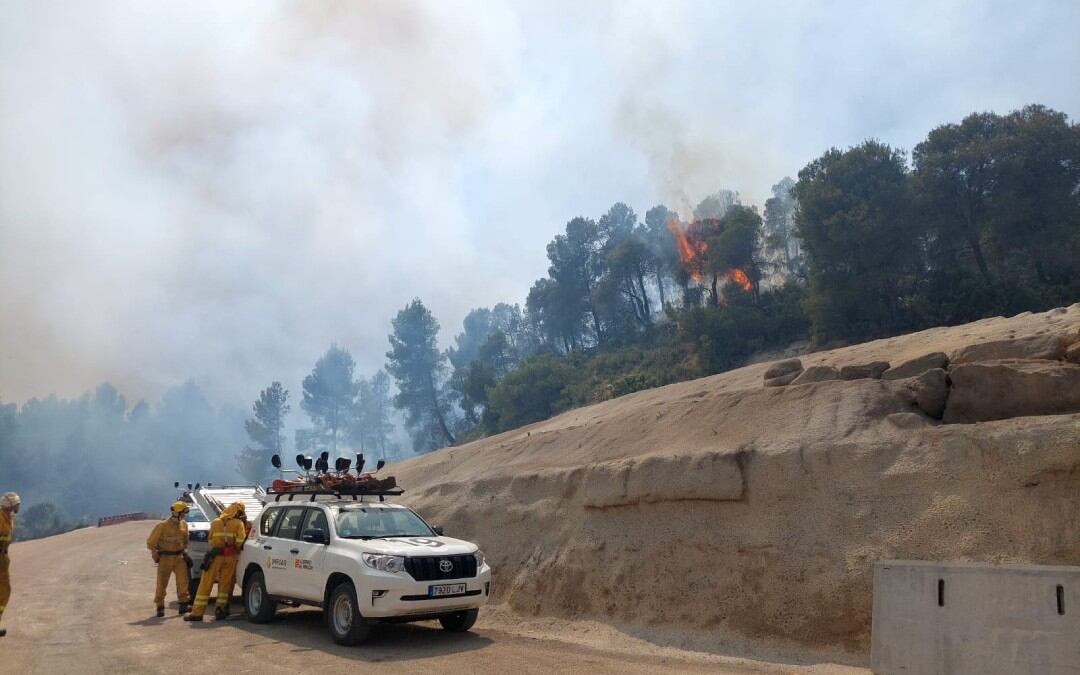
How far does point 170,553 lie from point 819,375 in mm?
11553

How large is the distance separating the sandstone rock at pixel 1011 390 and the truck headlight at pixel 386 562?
7560mm

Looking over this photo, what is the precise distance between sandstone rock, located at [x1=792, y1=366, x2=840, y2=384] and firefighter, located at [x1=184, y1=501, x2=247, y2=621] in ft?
31.3

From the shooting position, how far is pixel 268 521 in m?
12.6

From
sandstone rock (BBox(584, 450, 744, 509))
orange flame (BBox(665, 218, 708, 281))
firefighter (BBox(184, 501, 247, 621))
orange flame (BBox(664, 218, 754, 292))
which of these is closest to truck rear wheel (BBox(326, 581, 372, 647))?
firefighter (BBox(184, 501, 247, 621))

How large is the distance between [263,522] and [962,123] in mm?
37663

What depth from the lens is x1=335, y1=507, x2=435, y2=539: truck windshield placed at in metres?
11.0

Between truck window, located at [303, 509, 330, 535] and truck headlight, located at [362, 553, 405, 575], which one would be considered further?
truck window, located at [303, 509, 330, 535]

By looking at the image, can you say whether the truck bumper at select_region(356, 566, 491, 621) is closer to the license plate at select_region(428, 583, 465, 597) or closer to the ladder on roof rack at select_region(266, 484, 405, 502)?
the license plate at select_region(428, 583, 465, 597)

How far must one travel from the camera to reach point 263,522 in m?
12.8

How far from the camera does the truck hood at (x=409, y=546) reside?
10125 millimetres

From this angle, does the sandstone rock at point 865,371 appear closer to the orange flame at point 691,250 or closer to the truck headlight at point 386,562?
the truck headlight at point 386,562

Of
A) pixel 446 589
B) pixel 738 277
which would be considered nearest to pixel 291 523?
pixel 446 589

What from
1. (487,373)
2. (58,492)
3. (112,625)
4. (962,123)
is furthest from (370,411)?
(112,625)

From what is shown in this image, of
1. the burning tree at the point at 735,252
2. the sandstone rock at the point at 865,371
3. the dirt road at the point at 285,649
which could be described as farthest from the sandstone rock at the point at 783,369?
the burning tree at the point at 735,252
